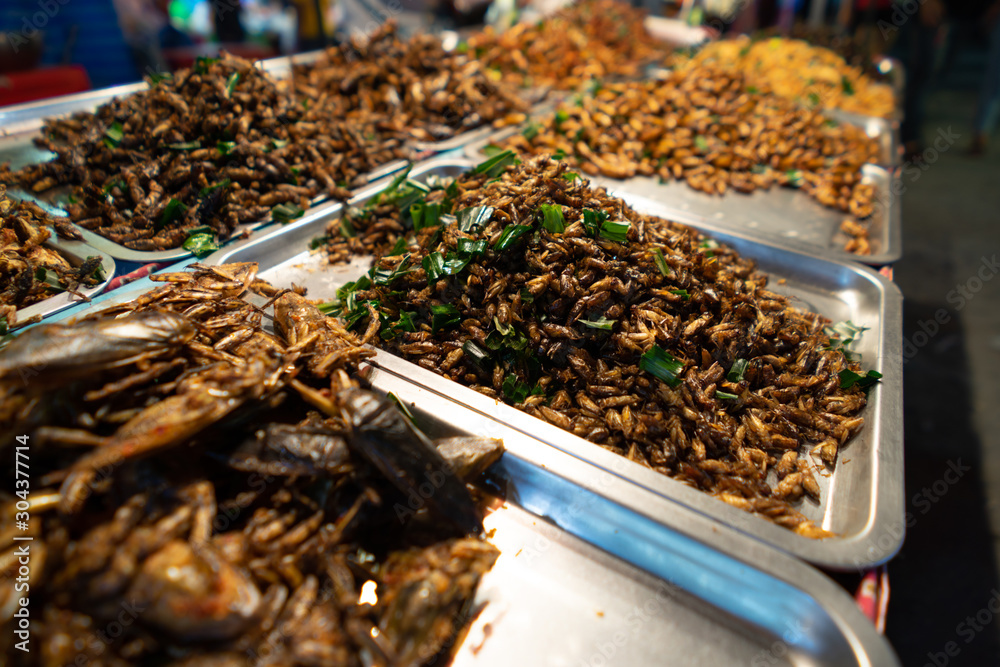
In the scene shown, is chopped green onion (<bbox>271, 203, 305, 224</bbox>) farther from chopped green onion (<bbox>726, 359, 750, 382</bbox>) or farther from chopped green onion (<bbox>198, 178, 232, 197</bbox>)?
chopped green onion (<bbox>726, 359, 750, 382</bbox>)

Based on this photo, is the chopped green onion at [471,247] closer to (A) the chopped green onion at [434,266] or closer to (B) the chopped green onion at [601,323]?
(A) the chopped green onion at [434,266]

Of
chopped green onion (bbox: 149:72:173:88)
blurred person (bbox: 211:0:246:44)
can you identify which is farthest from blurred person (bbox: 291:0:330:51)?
chopped green onion (bbox: 149:72:173:88)

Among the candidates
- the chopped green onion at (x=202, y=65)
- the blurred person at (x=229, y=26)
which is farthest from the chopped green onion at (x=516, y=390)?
the blurred person at (x=229, y=26)

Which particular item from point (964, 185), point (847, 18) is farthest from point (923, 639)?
point (847, 18)

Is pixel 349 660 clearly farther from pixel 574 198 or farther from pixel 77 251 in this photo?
pixel 77 251

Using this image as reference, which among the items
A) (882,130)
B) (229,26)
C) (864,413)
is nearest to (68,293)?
(864,413)
